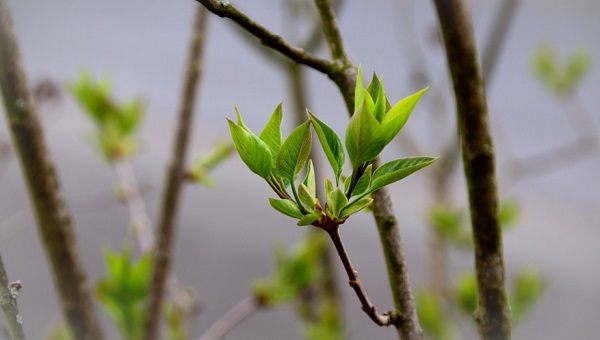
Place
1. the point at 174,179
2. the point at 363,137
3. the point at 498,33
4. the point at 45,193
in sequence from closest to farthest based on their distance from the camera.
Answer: the point at 363,137
the point at 45,193
the point at 174,179
the point at 498,33

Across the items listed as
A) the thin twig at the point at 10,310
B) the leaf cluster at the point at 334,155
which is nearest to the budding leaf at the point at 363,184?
the leaf cluster at the point at 334,155

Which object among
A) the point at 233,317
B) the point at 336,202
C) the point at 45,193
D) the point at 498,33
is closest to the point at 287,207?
the point at 336,202

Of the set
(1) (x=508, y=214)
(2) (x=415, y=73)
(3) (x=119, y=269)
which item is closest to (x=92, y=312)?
(3) (x=119, y=269)

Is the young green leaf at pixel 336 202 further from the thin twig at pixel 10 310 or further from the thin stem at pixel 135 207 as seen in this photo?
the thin stem at pixel 135 207

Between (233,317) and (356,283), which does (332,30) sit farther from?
(233,317)

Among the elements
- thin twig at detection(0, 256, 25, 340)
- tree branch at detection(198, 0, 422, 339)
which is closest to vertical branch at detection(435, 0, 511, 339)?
tree branch at detection(198, 0, 422, 339)

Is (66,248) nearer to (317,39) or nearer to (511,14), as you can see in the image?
(317,39)
